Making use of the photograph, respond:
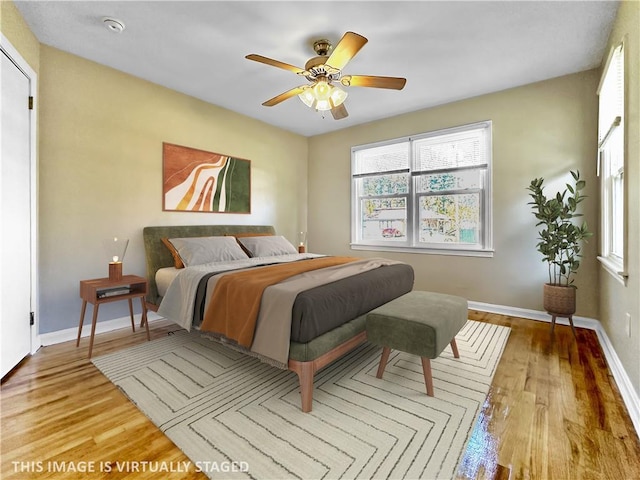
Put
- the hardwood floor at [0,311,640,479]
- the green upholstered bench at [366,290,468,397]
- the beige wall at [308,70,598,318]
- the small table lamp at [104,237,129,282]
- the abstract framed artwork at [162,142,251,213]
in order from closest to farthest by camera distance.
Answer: the hardwood floor at [0,311,640,479]
the green upholstered bench at [366,290,468,397]
the small table lamp at [104,237,129,282]
the beige wall at [308,70,598,318]
the abstract framed artwork at [162,142,251,213]

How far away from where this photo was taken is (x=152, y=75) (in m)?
3.39

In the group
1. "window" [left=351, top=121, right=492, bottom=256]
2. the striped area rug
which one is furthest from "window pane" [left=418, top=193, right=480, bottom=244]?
the striped area rug

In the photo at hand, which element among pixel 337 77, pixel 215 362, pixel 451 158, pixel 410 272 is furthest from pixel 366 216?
pixel 215 362

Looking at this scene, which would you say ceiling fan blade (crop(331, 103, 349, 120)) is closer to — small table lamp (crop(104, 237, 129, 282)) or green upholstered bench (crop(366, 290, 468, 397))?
green upholstered bench (crop(366, 290, 468, 397))

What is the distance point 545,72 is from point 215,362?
4500 millimetres

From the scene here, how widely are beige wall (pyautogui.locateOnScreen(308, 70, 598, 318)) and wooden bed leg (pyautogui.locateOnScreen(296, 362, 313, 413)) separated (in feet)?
9.87

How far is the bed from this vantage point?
1871 mm

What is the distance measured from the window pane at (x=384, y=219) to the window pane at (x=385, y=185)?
0.41 feet

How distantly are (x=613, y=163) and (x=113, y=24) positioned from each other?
14.9ft

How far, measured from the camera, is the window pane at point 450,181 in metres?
4.06

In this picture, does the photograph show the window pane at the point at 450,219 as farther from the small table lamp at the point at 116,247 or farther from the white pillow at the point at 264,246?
the small table lamp at the point at 116,247

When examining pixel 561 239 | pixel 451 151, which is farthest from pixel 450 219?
pixel 561 239

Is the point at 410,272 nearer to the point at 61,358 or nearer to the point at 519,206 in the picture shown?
the point at 519,206

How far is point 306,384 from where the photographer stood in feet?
6.08
